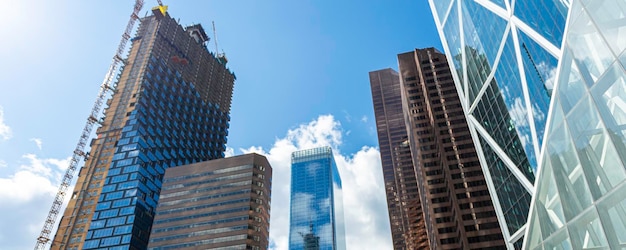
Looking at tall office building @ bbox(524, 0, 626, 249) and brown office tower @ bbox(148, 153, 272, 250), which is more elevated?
brown office tower @ bbox(148, 153, 272, 250)

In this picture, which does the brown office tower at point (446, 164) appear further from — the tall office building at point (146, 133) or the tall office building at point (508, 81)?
the tall office building at point (146, 133)

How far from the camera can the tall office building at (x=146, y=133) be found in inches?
4732

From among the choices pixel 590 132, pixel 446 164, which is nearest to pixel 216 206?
pixel 446 164

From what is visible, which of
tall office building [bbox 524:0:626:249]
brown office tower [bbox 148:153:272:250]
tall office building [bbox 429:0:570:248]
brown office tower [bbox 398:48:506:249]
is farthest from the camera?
brown office tower [bbox 148:153:272:250]

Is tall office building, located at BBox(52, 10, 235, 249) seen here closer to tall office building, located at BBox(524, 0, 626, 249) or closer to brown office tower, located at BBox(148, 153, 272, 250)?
brown office tower, located at BBox(148, 153, 272, 250)

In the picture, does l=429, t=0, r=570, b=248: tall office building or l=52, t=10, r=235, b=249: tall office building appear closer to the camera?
l=429, t=0, r=570, b=248: tall office building

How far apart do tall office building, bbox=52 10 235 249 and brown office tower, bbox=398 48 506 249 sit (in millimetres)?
81056

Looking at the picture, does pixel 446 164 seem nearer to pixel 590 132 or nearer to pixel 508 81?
pixel 508 81

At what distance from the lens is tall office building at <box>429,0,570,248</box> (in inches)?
1048

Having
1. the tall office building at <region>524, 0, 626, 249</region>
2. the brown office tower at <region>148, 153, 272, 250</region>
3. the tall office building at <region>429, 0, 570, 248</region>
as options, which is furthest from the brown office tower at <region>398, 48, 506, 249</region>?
the tall office building at <region>524, 0, 626, 249</region>

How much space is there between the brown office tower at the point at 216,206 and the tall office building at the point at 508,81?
7837cm

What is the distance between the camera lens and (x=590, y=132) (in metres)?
19.2

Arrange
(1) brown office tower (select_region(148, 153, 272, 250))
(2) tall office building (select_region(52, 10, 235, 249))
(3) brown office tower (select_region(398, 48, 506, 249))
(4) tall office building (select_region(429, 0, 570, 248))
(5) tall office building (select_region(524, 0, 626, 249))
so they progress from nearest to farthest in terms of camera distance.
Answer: (5) tall office building (select_region(524, 0, 626, 249)), (4) tall office building (select_region(429, 0, 570, 248)), (3) brown office tower (select_region(398, 48, 506, 249)), (1) brown office tower (select_region(148, 153, 272, 250)), (2) tall office building (select_region(52, 10, 235, 249))

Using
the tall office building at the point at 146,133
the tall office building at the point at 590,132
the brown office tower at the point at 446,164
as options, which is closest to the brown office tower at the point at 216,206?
the tall office building at the point at 146,133
